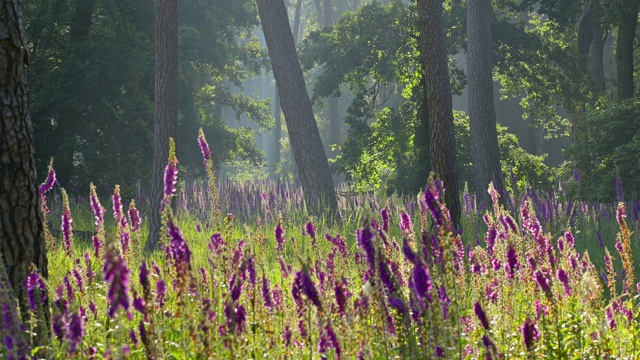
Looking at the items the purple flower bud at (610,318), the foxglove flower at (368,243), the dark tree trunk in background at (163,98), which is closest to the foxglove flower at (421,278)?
the foxglove flower at (368,243)

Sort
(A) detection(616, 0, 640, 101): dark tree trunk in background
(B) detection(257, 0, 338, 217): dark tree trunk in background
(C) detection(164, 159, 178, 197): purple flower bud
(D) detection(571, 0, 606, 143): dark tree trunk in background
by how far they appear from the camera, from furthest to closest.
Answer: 1. (D) detection(571, 0, 606, 143): dark tree trunk in background
2. (A) detection(616, 0, 640, 101): dark tree trunk in background
3. (B) detection(257, 0, 338, 217): dark tree trunk in background
4. (C) detection(164, 159, 178, 197): purple flower bud

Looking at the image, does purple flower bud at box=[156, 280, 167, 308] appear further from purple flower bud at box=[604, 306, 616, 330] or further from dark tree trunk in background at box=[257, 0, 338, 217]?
dark tree trunk in background at box=[257, 0, 338, 217]

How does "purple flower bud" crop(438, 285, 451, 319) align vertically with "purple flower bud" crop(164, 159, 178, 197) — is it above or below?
below

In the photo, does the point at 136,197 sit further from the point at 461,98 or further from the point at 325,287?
the point at 461,98

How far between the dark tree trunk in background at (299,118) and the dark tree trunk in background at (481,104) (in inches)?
142

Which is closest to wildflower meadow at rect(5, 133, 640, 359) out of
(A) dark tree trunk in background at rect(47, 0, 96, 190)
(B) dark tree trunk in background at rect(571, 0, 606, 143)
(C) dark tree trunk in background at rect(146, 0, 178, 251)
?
(C) dark tree trunk in background at rect(146, 0, 178, 251)

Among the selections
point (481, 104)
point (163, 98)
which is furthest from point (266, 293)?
point (481, 104)

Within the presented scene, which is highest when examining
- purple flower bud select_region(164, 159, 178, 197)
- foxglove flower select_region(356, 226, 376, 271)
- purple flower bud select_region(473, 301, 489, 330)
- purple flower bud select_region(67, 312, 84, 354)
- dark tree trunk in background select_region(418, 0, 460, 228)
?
dark tree trunk in background select_region(418, 0, 460, 228)

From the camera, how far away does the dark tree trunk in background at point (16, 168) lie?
15.8ft

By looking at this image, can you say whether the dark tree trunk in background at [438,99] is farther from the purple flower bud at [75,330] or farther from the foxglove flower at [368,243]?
the purple flower bud at [75,330]

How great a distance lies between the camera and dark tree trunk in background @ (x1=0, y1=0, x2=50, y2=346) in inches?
190

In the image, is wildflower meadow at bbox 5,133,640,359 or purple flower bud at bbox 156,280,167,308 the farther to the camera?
purple flower bud at bbox 156,280,167,308

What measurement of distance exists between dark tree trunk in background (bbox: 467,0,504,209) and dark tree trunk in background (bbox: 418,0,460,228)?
17.9ft

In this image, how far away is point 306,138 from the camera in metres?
15.6
